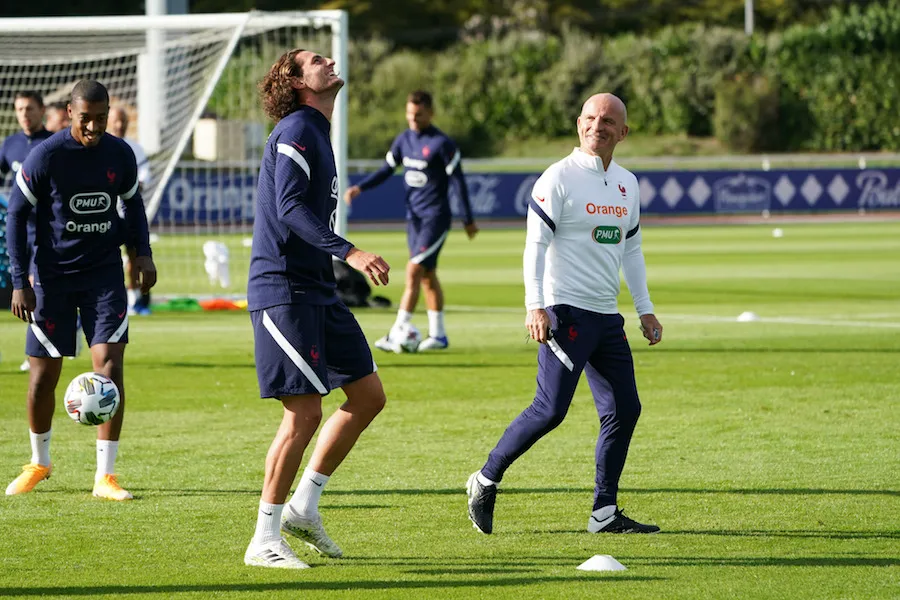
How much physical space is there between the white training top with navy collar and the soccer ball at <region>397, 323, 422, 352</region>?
7.24 metres

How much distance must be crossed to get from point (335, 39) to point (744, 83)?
40.5 metres

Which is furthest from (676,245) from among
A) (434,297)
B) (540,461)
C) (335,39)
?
(540,461)

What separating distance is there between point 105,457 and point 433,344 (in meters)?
6.80

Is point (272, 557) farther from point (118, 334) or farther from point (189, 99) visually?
point (189, 99)

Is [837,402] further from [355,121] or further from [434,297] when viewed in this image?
[355,121]

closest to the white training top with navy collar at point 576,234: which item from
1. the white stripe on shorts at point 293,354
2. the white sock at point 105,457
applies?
the white stripe on shorts at point 293,354

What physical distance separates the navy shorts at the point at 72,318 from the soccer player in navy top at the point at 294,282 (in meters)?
1.84

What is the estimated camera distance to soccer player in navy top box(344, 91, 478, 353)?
555 inches

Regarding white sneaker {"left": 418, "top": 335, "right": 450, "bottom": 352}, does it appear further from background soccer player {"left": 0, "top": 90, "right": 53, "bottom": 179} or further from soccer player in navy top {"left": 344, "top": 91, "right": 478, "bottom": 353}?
background soccer player {"left": 0, "top": 90, "right": 53, "bottom": 179}

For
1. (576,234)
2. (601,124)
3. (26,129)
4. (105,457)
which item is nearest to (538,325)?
(576,234)

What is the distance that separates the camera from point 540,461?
877 cm

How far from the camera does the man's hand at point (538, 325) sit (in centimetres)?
660

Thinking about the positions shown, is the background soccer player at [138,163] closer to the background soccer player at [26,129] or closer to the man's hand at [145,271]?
the background soccer player at [26,129]

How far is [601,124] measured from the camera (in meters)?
6.75
